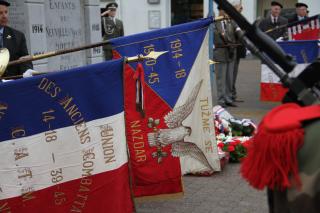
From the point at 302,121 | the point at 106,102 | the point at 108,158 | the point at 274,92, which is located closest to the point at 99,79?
the point at 106,102

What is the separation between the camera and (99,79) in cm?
344

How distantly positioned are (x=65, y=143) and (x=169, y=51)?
1.48 meters

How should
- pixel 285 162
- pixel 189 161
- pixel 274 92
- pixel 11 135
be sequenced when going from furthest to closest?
1. pixel 274 92
2. pixel 189 161
3. pixel 11 135
4. pixel 285 162

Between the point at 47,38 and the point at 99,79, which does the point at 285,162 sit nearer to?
the point at 99,79

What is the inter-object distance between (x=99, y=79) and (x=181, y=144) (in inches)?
57.3

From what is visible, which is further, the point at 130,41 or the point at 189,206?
the point at 189,206

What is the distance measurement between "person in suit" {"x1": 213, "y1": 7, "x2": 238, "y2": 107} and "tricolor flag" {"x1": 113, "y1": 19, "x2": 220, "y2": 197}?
4.16 meters

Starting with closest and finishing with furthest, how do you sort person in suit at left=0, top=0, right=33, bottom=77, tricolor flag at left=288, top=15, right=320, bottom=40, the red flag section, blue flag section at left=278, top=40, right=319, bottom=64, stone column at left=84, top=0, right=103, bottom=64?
the red flag section
person in suit at left=0, top=0, right=33, bottom=77
blue flag section at left=278, top=40, right=319, bottom=64
tricolor flag at left=288, top=15, right=320, bottom=40
stone column at left=84, top=0, right=103, bottom=64

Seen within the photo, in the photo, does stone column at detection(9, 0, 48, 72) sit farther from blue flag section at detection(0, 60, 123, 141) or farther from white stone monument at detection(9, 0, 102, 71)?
blue flag section at detection(0, 60, 123, 141)

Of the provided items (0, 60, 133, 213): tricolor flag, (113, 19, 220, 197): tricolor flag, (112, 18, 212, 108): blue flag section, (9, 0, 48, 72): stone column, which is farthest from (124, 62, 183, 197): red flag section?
(9, 0, 48, 72): stone column

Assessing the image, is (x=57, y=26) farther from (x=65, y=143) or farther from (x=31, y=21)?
(x=65, y=143)

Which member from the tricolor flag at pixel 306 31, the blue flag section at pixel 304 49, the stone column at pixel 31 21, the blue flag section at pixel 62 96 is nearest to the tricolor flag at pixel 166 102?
the blue flag section at pixel 62 96

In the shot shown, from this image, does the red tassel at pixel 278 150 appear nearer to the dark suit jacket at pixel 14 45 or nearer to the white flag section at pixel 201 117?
the white flag section at pixel 201 117

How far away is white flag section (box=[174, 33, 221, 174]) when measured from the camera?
464cm
